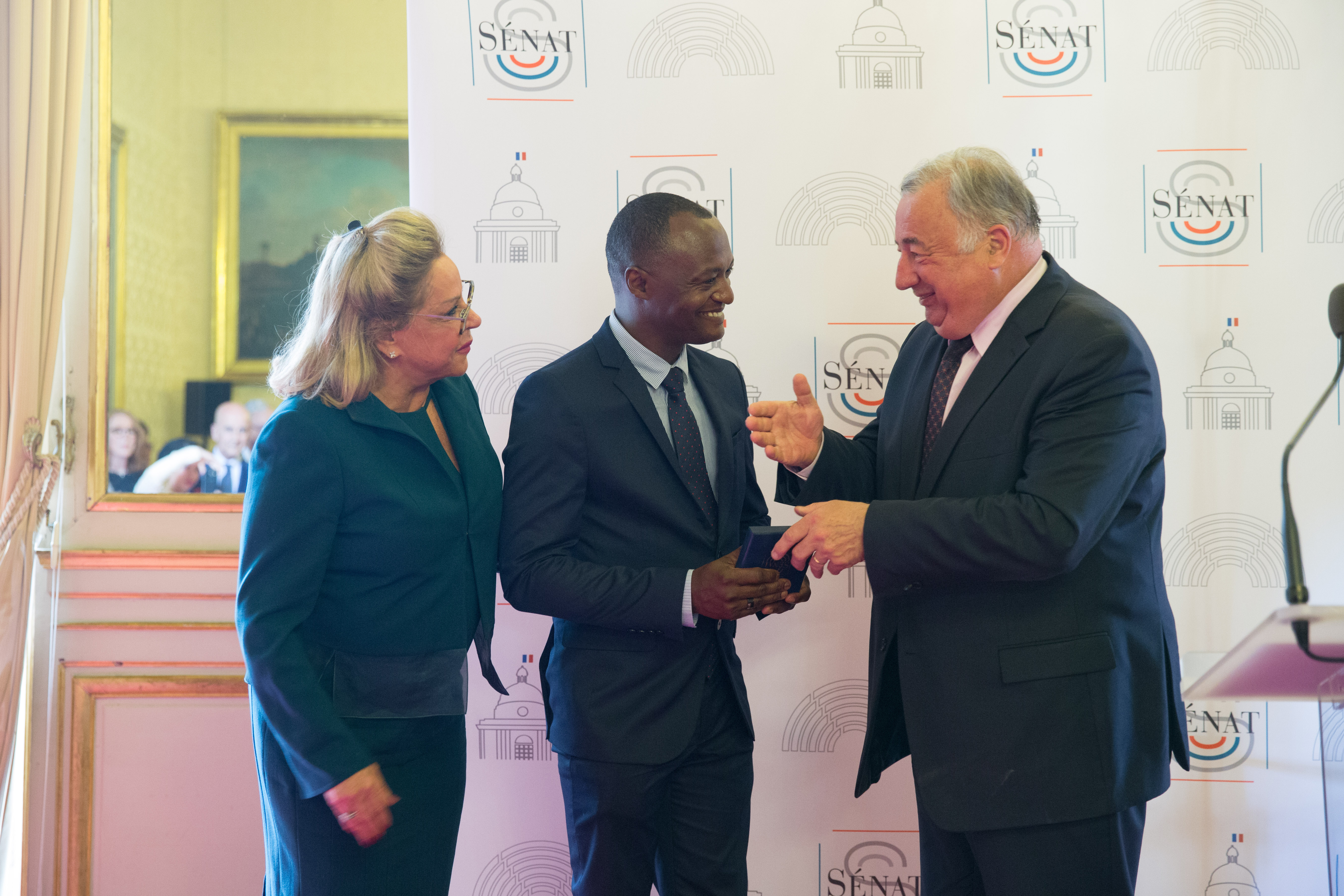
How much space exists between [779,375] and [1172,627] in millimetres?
1230

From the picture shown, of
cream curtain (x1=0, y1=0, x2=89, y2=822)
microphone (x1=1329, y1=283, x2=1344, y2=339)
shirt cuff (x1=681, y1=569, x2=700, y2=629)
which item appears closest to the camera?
microphone (x1=1329, y1=283, x2=1344, y2=339)

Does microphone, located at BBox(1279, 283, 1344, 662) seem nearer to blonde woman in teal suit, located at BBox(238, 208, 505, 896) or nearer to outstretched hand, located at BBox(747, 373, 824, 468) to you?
outstretched hand, located at BBox(747, 373, 824, 468)

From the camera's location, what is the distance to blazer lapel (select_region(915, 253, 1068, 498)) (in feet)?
6.02

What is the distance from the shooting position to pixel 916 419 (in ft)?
6.66

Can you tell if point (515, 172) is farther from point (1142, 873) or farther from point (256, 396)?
point (1142, 873)

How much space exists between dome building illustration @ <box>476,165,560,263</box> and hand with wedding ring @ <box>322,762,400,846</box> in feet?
5.03

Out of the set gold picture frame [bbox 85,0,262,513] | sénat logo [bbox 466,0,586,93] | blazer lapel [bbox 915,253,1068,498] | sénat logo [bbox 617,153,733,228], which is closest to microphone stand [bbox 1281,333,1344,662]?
blazer lapel [bbox 915,253,1068,498]

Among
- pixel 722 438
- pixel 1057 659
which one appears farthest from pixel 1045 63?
pixel 1057 659

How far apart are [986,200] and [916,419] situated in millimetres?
466

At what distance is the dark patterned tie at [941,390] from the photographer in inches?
77.8

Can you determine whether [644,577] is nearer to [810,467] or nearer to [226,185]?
[810,467]

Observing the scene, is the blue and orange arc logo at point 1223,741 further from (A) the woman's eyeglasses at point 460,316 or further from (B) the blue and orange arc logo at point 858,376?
(A) the woman's eyeglasses at point 460,316

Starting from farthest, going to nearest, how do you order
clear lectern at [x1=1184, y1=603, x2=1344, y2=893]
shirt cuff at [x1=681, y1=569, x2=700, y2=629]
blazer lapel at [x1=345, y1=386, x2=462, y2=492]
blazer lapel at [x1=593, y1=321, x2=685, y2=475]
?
1. blazer lapel at [x1=593, y1=321, x2=685, y2=475]
2. shirt cuff at [x1=681, y1=569, x2=700, y2=629]
3. blazer lapel at [x1=345, y1=386, x2=462, y2=492]
4. clear lectern at [x1=1184, y1=603, x2=1344, y2=893]

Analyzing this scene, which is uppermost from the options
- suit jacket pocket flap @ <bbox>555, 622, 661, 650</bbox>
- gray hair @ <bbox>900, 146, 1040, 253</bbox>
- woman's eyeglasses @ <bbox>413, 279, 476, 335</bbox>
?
gray hair @ <bbox>900, 146, 1040, 253</bbox>
